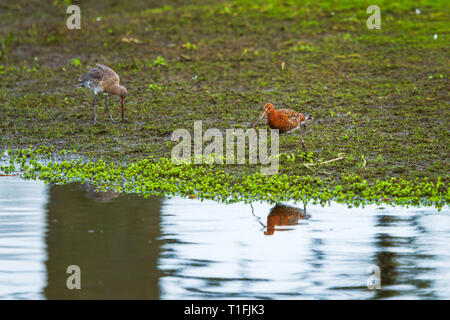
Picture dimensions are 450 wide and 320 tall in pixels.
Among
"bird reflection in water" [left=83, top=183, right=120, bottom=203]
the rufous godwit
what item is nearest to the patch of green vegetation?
"bird reflection in water" [left=83, top=183, right=120, bottom=203]

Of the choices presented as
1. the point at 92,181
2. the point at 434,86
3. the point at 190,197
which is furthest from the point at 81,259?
the point at 434,86

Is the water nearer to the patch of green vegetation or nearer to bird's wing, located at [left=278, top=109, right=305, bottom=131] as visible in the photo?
the patch of green vegetation

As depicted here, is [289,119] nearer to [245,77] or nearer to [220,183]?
[220,183]

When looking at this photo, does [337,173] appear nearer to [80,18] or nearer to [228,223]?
[228,223]

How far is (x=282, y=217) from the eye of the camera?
966 centimetres

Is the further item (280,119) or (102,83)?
(102,83)

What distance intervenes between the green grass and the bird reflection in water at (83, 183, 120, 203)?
157cm

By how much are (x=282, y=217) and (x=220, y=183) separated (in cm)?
174

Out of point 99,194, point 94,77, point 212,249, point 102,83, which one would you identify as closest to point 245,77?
point 102,83

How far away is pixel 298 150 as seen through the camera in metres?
12.7

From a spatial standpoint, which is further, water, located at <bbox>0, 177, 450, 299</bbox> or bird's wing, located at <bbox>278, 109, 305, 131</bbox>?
bird's wing, located at <bbox>278, 109, 305, 131</bbox>

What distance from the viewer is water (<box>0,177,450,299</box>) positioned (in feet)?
24.1

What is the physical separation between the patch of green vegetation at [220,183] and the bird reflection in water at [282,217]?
1.32 ft

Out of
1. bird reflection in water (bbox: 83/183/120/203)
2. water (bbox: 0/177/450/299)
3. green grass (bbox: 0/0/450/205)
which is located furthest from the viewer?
green grass (bbox: 0/0/450/205)
